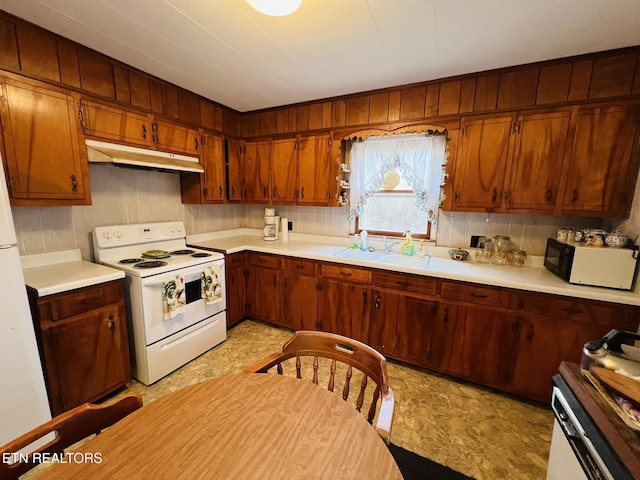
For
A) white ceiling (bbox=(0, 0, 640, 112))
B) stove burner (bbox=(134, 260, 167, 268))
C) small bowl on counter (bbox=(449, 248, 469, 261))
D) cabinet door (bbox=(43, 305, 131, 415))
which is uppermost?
white ceiling (bbox=(0, 0, 640, 112))

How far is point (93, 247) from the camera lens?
2.27 meters

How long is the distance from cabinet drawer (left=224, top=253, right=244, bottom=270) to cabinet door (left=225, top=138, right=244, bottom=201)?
730 mm

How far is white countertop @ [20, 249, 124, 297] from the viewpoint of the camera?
5.31ft

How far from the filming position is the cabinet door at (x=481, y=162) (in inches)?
82.7

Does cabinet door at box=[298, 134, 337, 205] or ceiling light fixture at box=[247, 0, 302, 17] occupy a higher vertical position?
ceiling light fixture at box=[247, 0, 302, 17]

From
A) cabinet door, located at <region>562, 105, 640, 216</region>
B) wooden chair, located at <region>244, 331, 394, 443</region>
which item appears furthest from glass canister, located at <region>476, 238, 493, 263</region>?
wooden chair, located at <region>244, 331, 394, 443</region>

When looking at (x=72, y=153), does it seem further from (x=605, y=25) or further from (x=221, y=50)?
(x=605, y=25)

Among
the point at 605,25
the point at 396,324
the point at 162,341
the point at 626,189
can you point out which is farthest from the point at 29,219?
the point at 626,189

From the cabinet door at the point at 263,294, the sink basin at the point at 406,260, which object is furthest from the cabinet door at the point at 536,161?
the cabinet door at the point at 263,294

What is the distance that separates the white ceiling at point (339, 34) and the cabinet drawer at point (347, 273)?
165cm

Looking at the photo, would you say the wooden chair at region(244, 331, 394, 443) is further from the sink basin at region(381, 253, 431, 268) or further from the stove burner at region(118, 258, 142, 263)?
the stove burner at region(118, 258, 142, 263)

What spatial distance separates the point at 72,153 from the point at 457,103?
9.60 ft

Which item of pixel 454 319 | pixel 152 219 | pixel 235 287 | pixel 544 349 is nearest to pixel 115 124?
pixel 152 219

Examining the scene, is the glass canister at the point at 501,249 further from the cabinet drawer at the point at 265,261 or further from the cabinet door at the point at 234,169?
the cabinet door at the point at 234,169
